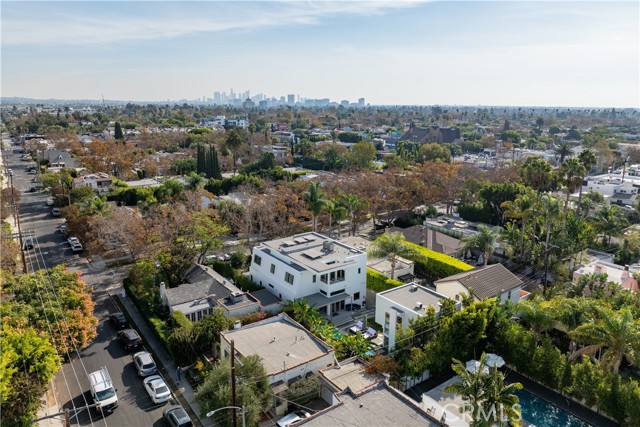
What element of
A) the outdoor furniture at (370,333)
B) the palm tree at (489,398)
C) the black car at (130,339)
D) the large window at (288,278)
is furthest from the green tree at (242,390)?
the large window at (288,278)

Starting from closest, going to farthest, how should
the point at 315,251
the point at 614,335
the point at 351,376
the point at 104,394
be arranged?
1. the point at 614,335
2. the point at 104,394
3. the point at 351,376
4. the point at 315,251

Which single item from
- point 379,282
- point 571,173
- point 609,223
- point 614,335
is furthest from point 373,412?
point 609,223

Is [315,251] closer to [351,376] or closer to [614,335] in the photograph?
[351,376]

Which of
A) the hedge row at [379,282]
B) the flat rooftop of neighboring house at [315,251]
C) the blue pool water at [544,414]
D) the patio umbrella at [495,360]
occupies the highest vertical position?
the flat rooftop of neighboring house at [315,251]

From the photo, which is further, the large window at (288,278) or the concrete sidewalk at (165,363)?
the large window at (288,278)

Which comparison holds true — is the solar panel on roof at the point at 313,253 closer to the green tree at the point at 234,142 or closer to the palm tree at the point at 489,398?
the palm tree at the point at 489,398

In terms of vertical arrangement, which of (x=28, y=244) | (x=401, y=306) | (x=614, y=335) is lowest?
(x=28, y=244)

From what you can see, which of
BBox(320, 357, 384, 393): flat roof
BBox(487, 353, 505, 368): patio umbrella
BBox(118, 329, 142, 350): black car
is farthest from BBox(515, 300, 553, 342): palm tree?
BBox(118, 329, 142, 350): black car
